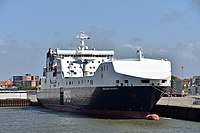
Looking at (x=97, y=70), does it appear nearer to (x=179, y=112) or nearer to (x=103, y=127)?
(x=179, y=112)

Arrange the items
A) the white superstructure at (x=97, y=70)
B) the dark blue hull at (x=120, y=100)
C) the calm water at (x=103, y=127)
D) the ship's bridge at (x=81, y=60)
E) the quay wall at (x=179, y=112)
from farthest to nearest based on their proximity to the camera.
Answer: the ship's bridge at (x=81, y=60), the white superstructure at (x=97, y=70), the dark blue hull at (x=120, y=100), the quay wall at (x=179, y=112), the calm water at (x=103, y=127)

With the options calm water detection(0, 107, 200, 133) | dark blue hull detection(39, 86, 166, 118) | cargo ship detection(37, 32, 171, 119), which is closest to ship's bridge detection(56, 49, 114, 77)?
cargo ship detection(37, 32, 171, 119)

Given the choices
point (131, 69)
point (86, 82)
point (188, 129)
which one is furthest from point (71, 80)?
point (188, 129)

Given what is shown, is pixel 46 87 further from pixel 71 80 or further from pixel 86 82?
pixel 86 82

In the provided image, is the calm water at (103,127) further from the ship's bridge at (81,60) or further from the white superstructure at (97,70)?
the ship's bridge at (81,60)

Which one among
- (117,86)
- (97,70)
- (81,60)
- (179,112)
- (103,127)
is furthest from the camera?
(81,60)

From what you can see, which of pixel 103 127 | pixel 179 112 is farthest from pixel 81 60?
pixel 103 127

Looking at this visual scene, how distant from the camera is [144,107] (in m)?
33.7

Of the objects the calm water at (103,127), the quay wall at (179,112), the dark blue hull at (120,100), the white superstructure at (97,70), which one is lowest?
the calm water at (103,127)

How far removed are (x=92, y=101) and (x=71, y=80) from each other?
570 centimetres

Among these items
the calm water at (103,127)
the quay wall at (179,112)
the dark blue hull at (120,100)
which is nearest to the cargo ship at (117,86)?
the dark blue hull at (120,100)

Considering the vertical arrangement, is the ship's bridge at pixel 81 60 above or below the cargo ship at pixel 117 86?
above

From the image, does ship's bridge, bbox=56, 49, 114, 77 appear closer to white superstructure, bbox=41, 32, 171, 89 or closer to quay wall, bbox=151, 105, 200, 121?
white superstructure, bbox=41, 32, 171, 89

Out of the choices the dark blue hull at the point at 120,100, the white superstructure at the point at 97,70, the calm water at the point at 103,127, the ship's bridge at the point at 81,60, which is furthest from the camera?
the ship's bridge at the point at 81,60
